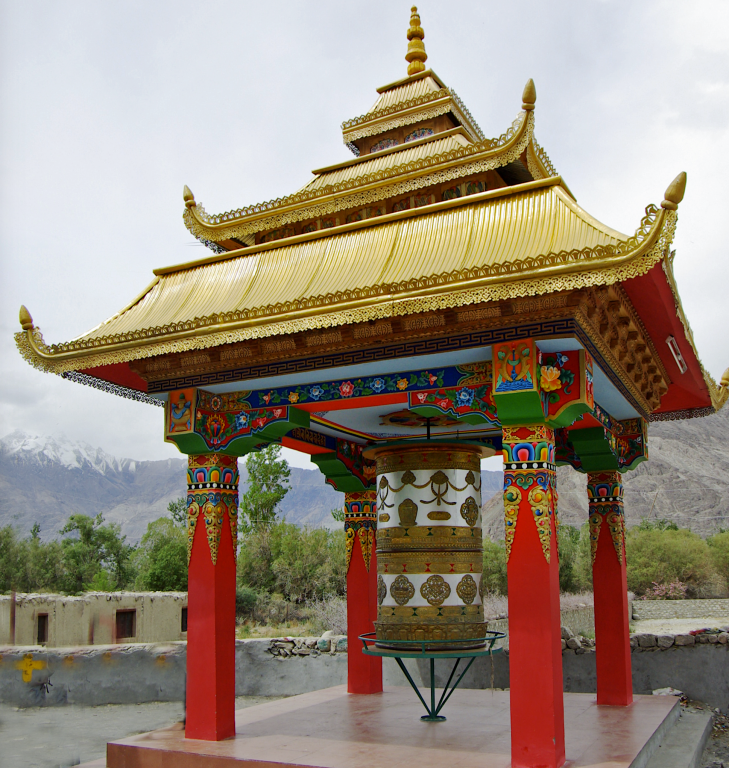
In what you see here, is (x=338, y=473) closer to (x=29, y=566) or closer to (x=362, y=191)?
(x=362, y=191)

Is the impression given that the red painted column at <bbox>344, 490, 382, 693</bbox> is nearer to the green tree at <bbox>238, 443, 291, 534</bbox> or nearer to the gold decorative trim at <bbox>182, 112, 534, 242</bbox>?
the gold decorative trim at <bbox>182, 112, 534, 242</bbox>

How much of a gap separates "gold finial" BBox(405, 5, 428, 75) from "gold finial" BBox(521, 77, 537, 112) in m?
4.16

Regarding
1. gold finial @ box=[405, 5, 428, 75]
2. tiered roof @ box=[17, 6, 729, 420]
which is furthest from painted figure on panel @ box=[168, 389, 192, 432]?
gold finial @ box=[405, 5, 428, 75]

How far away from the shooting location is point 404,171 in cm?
754

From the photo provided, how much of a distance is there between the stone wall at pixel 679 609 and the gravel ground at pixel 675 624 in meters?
0.60

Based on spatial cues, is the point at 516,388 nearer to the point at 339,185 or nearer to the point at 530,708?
the point at 530,708

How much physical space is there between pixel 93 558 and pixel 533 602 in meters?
34.7

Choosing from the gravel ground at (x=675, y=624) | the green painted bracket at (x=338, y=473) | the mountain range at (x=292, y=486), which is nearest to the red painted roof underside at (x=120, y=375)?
the green painted bracket at (x=338, y=473)

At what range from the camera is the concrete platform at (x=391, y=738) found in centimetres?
581

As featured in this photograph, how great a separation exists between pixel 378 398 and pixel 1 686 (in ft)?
31.1

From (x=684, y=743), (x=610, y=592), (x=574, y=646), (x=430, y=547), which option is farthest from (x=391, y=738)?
(x=574, y=646)

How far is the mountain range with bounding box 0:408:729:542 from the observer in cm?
5144

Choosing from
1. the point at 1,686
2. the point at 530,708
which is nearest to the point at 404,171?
the point at 530,708

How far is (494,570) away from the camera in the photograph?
26.4 metres
